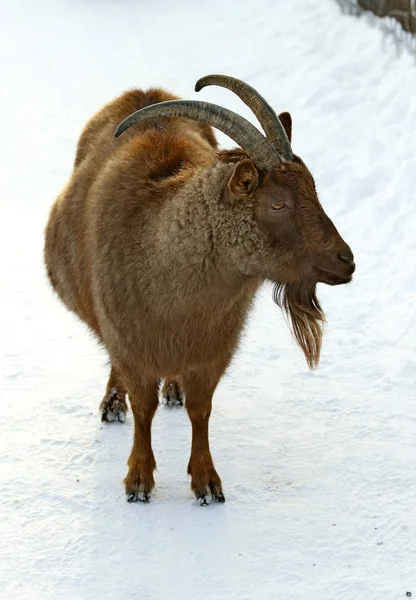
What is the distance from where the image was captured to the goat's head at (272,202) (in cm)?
470

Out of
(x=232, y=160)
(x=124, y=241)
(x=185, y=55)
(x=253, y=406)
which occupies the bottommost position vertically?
(x=253, y=406)

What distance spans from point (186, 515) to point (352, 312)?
299 centimetres

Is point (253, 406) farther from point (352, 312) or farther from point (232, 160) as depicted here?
point (232, 160)

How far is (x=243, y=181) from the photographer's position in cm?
473

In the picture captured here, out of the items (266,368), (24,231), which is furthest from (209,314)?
(24,231)

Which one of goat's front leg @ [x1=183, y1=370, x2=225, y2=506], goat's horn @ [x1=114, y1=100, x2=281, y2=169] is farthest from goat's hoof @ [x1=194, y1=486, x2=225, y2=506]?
goat's horn @ [x1=114, y1=100, x2=281, y2=169]

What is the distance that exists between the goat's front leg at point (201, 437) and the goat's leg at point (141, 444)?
217mm

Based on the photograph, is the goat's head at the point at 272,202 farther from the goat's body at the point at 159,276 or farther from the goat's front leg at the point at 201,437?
the goat's front leg at the point at 201,437

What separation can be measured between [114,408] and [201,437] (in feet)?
3.34

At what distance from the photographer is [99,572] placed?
4.87m

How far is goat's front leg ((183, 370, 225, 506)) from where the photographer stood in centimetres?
549

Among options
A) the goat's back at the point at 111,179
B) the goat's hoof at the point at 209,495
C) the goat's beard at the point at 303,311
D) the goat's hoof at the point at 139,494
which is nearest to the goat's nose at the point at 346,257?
the goat's beard at the point at 303,311

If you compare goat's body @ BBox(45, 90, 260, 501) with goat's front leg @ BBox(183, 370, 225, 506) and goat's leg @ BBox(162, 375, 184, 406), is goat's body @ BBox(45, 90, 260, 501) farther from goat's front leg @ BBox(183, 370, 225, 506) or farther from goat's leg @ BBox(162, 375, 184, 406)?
goat's leg @ BBox(162, 375, 184, 406)

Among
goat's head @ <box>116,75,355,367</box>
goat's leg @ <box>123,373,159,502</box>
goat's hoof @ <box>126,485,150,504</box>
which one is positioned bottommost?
goat's hoof @ <box>126,485,150,504</box>
